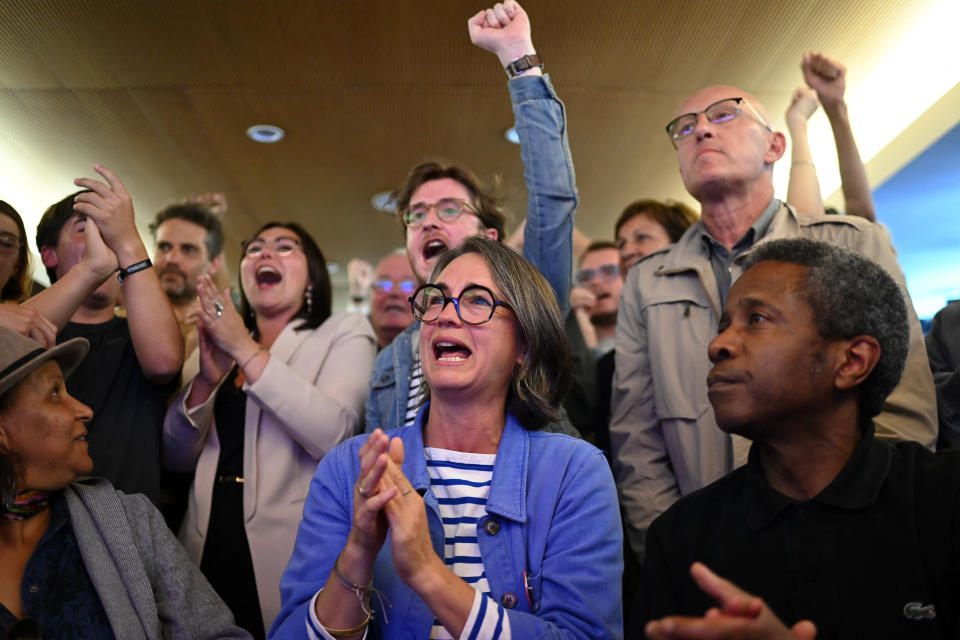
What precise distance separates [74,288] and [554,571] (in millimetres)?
1295

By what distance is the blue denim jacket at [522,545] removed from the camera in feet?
4.08

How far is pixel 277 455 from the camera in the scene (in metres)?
1.99

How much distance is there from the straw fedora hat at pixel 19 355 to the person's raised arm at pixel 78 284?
0.22 meters

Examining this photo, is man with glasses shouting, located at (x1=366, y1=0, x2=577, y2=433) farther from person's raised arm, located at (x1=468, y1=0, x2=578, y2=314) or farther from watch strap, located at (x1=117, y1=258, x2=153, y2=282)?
watch strap, located at (x1=117, y1=258, x2=153, y2=282)

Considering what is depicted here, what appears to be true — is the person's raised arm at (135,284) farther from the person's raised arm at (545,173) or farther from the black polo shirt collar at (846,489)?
the black polo shirt collar at (846,489)

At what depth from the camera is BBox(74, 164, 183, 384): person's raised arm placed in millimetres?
1894

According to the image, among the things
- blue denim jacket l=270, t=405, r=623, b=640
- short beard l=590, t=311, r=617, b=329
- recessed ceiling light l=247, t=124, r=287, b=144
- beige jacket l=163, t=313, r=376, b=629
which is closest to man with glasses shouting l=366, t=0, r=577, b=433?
beige jacket l=163, t=313, r=376, b=629

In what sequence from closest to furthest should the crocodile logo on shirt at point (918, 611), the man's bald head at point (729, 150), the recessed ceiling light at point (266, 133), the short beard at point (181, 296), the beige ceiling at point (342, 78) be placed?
the crocodile logo on shirt at point (918, 611) < the man's bald head at point (729, 150) < the short beard at point (181, 296) < the beige ceiling at point (342, 78) < the recessed ceiling light at point (266, 133)

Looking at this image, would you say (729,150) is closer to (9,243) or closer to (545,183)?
(545,183)

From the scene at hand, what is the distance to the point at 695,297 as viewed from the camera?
6.58ft

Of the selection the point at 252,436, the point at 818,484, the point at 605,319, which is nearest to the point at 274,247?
the point at 252,436

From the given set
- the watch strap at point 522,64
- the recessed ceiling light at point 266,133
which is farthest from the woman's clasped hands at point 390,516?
the recessed ceiling light at point 266,133

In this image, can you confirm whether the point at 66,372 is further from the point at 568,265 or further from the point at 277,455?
the point at 568,265

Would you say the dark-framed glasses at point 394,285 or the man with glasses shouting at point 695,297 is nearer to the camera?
the man with glasses shouting at point 695,297
